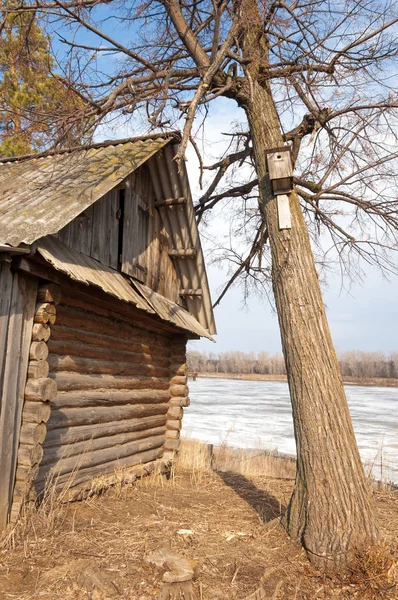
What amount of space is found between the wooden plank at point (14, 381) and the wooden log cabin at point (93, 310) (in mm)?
12

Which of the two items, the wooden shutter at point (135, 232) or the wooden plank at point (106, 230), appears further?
the wooden shutter at point (135, 232)

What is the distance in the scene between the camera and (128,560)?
4.86m

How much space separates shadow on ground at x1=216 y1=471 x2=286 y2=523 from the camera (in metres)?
6.85

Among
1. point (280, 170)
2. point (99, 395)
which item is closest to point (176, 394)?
point (99, 395)

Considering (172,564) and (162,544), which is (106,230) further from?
(172,564)

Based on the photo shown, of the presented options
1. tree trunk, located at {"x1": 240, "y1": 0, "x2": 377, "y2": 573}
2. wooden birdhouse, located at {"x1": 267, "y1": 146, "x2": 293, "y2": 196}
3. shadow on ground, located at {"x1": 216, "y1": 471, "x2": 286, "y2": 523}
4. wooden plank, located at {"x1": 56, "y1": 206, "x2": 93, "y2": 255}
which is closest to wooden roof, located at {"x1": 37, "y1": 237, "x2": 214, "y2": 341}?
wooden plank, located at {"x1": 56, "y1": 206, "x2": 93, "y2": 255}

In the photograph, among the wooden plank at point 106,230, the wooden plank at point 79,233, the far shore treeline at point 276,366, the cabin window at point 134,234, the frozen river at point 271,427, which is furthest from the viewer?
the far shore treeline at point 276,366

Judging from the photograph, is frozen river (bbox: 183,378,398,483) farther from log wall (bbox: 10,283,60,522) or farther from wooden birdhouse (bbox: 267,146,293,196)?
wooden birdhouse (bbox: 267,146,293,196)

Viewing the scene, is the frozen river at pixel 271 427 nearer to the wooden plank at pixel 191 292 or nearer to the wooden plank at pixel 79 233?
the wooden plank at pixel 191 292

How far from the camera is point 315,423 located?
5.55m

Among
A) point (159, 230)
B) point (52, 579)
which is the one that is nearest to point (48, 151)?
point (159, 230)

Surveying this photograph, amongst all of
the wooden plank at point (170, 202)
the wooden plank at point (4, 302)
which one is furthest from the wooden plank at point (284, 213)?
the wooden plank at point (170, 202)

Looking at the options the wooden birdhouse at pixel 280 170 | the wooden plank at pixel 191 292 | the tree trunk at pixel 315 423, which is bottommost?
the tree trunk at pixel 315 423

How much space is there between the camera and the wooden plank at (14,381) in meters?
5.53
